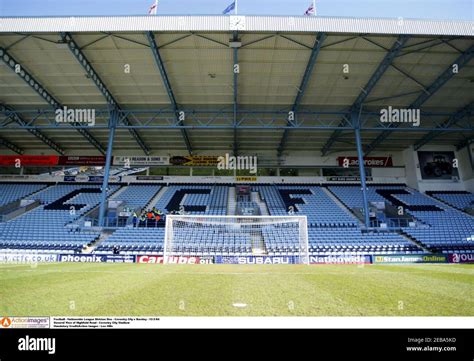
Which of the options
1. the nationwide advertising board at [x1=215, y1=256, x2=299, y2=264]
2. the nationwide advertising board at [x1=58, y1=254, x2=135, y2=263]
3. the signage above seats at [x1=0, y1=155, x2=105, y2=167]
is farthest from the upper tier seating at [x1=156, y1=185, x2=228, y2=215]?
the signage above seats at [x1=0, y1=155, x2=105, y2=167]

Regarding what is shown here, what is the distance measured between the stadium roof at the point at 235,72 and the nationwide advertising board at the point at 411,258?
7.38m

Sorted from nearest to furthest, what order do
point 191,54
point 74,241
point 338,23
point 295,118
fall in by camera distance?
point 338,23, point 191,54, point 74,241, point 295,118

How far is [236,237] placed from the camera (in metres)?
15.8

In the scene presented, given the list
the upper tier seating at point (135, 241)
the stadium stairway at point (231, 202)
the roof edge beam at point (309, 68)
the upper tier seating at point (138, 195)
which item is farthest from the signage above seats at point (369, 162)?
the upper tier seating at point (135, 241)

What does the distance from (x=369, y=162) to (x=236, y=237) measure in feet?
55.4

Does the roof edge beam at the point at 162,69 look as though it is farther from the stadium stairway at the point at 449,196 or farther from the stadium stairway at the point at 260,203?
the stadium stairway at the point at 449,196

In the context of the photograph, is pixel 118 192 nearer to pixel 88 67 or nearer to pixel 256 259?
pixel 88 67

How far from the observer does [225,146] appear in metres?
25.4

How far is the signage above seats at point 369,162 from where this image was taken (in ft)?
87.0

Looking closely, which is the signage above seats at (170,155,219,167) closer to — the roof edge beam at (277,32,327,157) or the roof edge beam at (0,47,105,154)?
the roof edge beam at (0,47,105,154)
